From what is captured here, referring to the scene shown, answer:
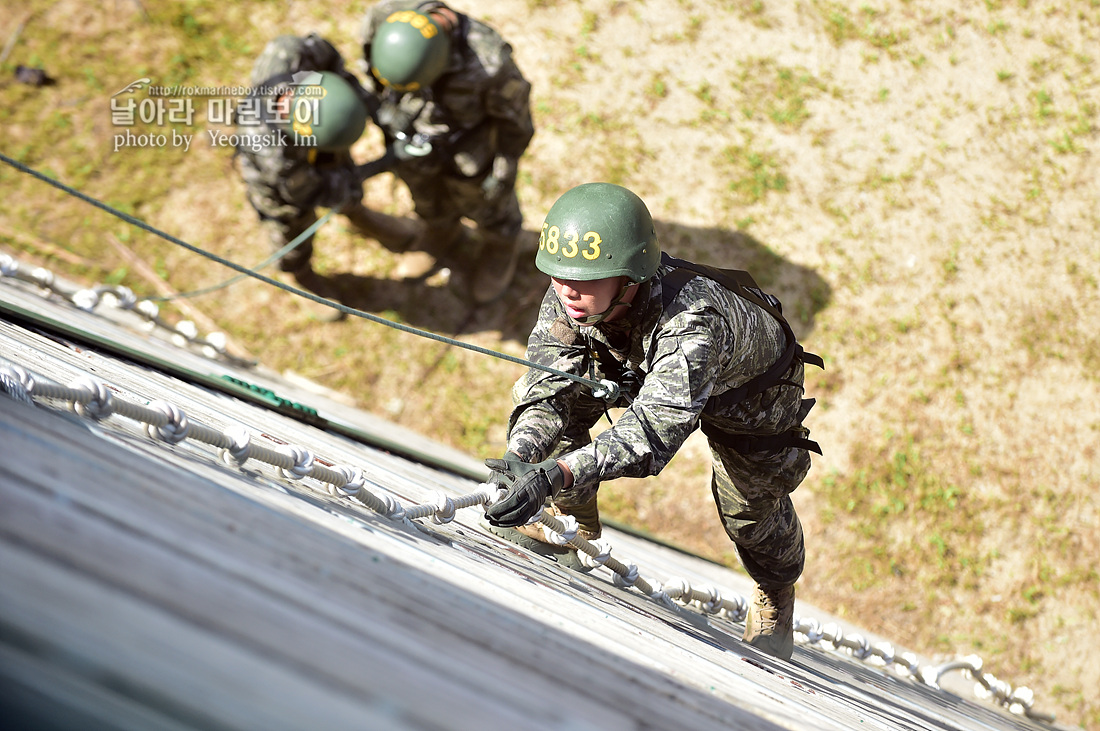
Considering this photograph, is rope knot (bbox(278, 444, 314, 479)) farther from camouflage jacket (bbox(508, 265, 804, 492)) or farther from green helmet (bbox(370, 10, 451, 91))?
green helmet (bbox(370, 10, 451, 91))

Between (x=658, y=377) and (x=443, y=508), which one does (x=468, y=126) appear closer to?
(x=658, y=377)

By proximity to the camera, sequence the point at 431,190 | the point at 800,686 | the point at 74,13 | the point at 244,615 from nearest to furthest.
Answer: the point at 244,615
the point at 800,686
the point at 431,190
the point at 74,13

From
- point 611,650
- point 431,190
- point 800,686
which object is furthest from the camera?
point 431,190

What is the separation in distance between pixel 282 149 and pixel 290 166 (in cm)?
14

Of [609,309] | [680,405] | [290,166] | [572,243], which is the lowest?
[680,405]

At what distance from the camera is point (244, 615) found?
1016 millimetres

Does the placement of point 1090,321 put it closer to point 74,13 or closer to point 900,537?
point 900,537

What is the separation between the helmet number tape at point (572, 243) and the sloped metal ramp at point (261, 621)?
3.83 ft

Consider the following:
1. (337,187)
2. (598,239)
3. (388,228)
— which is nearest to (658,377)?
(598,239)

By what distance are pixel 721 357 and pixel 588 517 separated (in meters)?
1.36

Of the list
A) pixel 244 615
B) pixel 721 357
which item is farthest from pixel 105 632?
pixel 721 357

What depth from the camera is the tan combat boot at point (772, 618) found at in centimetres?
395

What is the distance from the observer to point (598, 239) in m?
2.76

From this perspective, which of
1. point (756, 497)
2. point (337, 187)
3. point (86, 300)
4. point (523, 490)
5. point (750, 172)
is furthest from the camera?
point (750, 172)
